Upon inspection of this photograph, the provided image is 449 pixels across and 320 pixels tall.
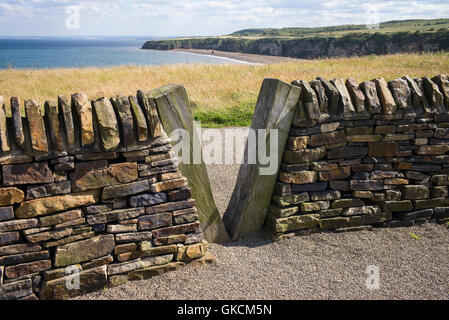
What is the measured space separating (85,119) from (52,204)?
0.73 m

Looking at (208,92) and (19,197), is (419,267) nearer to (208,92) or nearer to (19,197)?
(19,197)

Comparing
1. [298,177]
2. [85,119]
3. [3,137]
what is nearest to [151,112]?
[85,119]

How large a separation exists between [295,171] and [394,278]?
1.38 meters

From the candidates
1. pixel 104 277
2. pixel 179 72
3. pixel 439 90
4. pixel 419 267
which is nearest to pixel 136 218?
pixel 104 277

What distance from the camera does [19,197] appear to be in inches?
116

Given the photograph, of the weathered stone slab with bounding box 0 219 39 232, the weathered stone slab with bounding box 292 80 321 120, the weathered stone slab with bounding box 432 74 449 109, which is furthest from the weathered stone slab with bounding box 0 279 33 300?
the weathered stone slab with bounding box 432 74 449 109

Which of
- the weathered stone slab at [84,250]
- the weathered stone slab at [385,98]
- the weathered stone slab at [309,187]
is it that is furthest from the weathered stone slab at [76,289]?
the weathered stone slab at [385,98]

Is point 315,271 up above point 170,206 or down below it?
below

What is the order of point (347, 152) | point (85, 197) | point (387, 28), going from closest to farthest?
point (85, 197), point (347, 152), point (387, 28)

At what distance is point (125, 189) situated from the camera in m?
3.27

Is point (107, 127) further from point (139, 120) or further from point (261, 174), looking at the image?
point (261, 174)

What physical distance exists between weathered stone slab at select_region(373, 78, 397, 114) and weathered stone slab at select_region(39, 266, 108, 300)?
3229mm

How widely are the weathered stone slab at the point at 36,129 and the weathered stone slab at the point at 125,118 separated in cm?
59

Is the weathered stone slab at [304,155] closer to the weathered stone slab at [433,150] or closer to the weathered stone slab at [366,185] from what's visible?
the weathered stone slab at [366,185]
